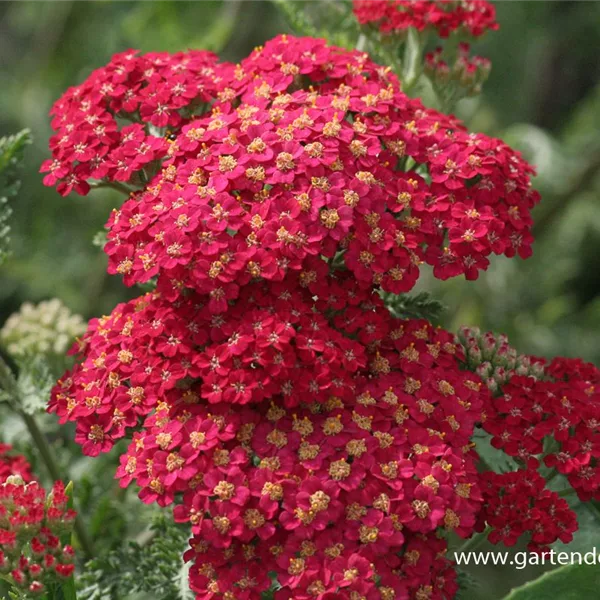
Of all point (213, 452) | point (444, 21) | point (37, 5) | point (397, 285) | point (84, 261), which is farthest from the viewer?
point (37, 5)

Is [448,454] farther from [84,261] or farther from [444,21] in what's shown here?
[84,261]

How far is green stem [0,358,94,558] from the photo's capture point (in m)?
2.39

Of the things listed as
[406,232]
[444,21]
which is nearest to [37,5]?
[444,21]

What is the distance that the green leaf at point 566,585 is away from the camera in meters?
1.78

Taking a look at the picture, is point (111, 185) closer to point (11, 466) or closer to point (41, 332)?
point (41, 332)

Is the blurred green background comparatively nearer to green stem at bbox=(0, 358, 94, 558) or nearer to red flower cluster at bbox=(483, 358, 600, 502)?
red flower cluster at bbox=(483, 358, 600, 502)

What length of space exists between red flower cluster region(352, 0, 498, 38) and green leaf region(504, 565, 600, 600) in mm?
1420

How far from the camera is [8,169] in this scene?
93.7 inches

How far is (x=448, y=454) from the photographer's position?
183 cm

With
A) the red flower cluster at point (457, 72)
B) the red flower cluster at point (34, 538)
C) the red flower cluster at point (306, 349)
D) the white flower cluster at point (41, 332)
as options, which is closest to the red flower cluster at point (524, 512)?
the red flower cluster at point (306, 349)

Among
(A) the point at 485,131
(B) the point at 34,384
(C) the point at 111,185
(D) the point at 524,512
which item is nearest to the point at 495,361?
(D) the point at 524,512

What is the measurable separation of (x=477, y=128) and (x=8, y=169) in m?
2.36

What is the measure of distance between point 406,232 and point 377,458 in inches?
19.5

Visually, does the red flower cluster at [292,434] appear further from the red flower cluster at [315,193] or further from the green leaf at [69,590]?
the green leaf at [69,590]
